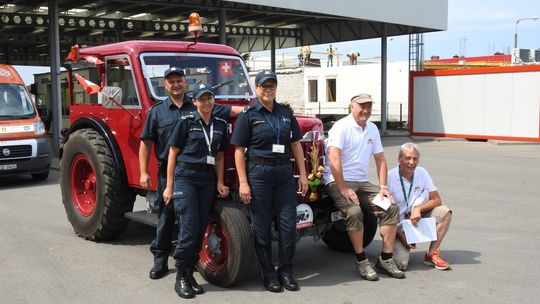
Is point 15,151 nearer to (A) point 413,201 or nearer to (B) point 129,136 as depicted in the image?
(B) point 129,136

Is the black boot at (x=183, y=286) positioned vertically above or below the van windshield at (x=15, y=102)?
below

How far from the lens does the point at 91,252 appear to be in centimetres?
659

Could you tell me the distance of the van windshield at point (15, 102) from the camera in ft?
39.2

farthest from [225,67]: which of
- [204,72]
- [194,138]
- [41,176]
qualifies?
[41,176]

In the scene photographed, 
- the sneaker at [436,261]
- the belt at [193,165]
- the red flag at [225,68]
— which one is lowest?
the sneaker at [436,261]

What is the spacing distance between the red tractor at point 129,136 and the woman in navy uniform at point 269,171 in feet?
0.99

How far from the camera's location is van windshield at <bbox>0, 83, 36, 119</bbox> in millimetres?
11945

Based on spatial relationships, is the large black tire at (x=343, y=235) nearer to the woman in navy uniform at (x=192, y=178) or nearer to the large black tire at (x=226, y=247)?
the large black tire at (x=226, y=247)

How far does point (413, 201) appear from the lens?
6.01 meters

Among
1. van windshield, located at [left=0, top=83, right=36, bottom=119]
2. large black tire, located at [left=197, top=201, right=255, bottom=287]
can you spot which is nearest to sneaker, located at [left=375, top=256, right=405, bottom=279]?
large black tire, located at [left=197, top=201, right=255, bottom=287]

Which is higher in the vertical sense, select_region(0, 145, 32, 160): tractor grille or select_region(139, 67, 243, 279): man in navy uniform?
select_region(139, 67, 243, 279): man in navy uniform

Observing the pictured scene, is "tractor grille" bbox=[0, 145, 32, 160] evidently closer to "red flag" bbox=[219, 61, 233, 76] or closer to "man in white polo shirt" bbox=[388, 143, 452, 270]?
"red flag" bbox=[219, 61, 233, 76]

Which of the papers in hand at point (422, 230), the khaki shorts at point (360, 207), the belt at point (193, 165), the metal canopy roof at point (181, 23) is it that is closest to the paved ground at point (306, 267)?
the papers in hand at point (422, 230)

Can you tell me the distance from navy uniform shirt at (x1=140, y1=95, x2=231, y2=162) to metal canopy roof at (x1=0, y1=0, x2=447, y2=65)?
14331 mm
